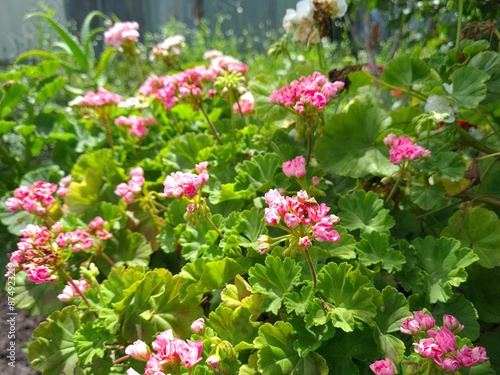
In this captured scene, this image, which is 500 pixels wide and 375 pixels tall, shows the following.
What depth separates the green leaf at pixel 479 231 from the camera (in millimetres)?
973

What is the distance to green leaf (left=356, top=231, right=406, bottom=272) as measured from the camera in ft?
2.99

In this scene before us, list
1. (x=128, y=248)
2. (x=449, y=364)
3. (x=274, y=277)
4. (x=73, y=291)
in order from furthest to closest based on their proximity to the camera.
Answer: (x=128, y=248)
(x=73, y=291)
(x=274, y=277)
(x=449, y=364)

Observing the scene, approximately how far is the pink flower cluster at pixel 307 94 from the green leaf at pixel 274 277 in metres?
0.33

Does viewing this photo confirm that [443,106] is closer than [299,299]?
No

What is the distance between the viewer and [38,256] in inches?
38.0

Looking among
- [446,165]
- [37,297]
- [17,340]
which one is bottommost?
[17,340]

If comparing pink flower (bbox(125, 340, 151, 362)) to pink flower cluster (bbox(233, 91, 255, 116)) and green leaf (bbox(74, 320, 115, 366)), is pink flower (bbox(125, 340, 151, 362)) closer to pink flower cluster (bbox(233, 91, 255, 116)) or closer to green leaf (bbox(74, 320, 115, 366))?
green leaf (bbox(74, 320, 115, 366))

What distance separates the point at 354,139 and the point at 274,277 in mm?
465

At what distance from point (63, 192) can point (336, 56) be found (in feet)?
12.3

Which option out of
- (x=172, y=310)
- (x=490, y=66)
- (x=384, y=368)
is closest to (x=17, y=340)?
(x=172, y=310)

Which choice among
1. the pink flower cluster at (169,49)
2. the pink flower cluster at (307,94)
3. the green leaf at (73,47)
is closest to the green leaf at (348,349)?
the pink flower cluster at (307,94)

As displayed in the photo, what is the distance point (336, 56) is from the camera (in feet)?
15.2

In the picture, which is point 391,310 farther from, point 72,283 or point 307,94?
point 72,283

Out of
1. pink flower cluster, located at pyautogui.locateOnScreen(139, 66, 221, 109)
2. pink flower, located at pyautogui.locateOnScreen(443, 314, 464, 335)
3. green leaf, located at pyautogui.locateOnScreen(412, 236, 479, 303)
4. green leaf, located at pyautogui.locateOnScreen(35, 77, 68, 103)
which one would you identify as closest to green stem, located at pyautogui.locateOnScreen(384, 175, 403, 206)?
green leaf, located at pyautogui.locateOnScreen(412, 236, 479, 303)
